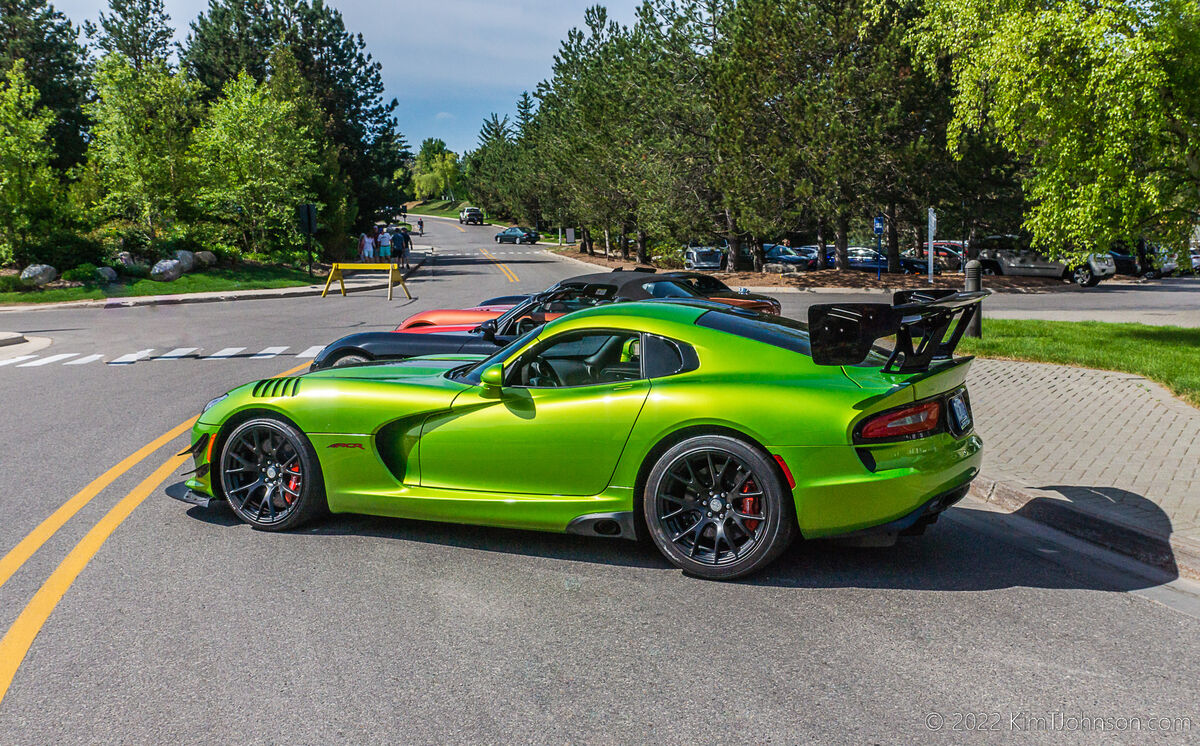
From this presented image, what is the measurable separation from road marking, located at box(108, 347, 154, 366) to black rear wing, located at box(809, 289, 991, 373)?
1226 centimetres

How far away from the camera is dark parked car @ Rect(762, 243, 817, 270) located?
4281 centimetres

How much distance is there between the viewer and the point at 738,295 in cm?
1317

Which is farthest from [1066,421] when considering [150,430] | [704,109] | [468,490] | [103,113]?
[103,113]

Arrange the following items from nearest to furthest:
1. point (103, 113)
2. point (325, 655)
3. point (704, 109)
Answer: point (325, 655)
point (103, 113)
point (704, 109)

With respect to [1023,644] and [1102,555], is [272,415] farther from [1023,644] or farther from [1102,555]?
[1102,555]

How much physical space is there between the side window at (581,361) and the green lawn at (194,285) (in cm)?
2591

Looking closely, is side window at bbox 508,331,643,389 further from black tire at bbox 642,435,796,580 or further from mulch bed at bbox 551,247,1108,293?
mulch bed at bbox 551,247,1108,293

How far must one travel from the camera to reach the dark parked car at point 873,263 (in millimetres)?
40219

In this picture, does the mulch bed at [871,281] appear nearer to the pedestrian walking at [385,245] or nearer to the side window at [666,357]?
the pedestrian walking at [385,245]

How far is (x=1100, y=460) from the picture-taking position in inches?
268

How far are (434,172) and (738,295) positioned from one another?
176m

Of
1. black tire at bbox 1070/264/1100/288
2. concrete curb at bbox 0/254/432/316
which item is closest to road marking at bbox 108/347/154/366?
concrete curb at bbox 0/254/432/316

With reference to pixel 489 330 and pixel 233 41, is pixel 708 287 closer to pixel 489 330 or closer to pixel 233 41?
pixel 489 330

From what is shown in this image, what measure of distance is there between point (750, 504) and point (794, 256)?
4157cm
